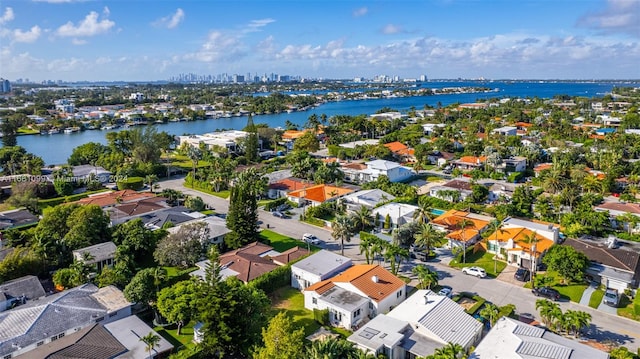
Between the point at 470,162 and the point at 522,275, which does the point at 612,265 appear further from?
Answer: the point at 470,162

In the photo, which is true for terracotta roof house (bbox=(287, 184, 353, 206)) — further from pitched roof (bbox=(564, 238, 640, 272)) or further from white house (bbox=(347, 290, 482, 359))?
white house (bbox=(347, 290, 482, 359))

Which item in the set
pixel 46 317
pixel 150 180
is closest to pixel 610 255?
pixel 46 317

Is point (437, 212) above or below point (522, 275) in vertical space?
above

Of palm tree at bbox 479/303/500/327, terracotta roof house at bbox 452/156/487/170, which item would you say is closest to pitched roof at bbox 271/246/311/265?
palm tree at bbox 479/303/500/327

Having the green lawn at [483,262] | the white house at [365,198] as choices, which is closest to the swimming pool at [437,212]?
the white house at [365,198]

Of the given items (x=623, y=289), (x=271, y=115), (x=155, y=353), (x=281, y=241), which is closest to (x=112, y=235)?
→ (x=281, y=241)

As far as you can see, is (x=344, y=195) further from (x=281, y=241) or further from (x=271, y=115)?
(x=271, y=115)

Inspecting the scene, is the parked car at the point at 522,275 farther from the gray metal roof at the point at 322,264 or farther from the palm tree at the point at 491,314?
the gray metal roof at the point at 322,264
